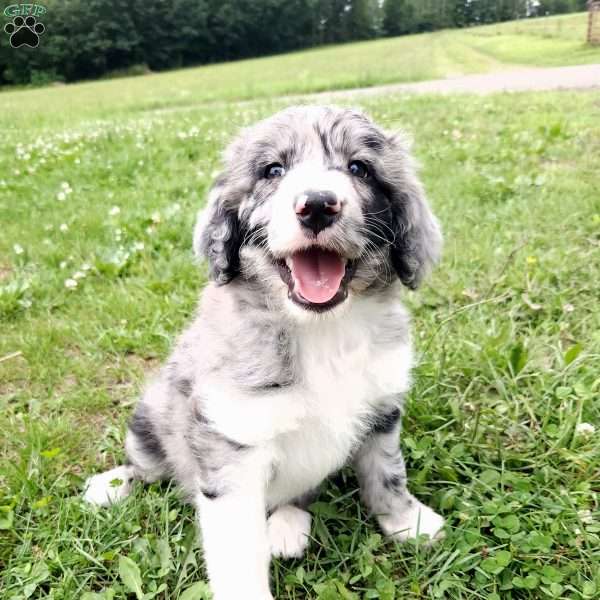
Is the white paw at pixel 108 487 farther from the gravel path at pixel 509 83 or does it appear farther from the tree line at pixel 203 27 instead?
the tree line at pixel 203 27

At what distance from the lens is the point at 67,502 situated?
106 inches

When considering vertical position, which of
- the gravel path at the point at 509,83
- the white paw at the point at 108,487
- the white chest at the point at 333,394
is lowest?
the white paw at the point at 108,487

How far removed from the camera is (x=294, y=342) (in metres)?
2.36

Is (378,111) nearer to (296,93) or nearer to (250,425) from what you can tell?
(296,93)

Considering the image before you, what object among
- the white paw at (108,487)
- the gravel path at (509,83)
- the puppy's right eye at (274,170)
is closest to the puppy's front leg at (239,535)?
the white paw at (108,487)

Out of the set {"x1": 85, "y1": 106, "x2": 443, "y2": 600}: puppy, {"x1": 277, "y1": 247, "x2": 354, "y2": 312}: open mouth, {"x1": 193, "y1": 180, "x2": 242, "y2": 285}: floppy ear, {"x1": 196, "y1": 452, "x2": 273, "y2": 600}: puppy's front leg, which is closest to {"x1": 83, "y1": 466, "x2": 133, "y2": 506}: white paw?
{"x1": 85, "y1": 106, "x2": 443, "y2": 600}: puppy

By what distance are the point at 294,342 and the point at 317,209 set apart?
0.57 m

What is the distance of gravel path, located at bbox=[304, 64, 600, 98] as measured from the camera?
13281mm

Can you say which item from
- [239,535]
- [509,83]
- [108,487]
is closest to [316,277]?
[239,535]

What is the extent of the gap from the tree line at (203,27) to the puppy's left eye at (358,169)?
23.4 meters

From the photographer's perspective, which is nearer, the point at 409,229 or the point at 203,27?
the point at 409,229

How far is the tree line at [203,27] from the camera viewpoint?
33.2 m

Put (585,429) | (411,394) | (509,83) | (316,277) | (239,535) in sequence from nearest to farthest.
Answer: (239,535) → (316,277) → (585,429) → (411,394) → (509,83)

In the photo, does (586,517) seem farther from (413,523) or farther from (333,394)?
(333,394)
